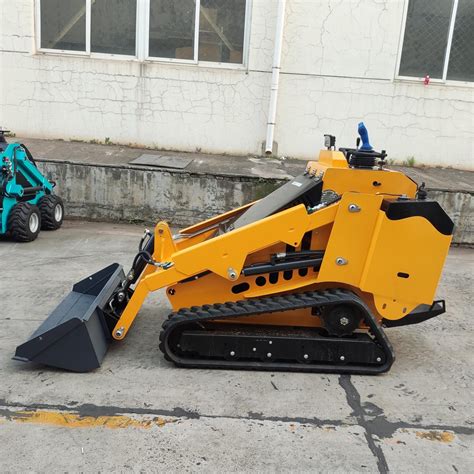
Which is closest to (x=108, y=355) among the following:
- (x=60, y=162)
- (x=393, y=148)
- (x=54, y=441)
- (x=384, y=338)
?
(x=54, y=441)

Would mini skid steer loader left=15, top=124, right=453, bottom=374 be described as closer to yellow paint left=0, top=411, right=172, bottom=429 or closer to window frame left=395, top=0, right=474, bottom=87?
yellow paint left=0, top=411, right=172, bottom=429

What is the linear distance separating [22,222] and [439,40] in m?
7.76

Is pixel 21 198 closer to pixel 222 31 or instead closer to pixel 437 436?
pixel 222 31

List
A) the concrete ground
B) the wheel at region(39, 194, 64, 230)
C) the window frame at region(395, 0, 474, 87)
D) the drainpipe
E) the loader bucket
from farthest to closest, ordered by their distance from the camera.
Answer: the window frame at region(395, 0, 474, 87), the drainpipe, the wheel at region(39, 194, 64, 230), the loader bucket, the concrete ground

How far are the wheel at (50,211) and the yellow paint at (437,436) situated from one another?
5783 millimetres

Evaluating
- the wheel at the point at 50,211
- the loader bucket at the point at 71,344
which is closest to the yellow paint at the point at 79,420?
the loader bucket at the point at 71,344

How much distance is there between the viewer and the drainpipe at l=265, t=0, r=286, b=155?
8820 mm

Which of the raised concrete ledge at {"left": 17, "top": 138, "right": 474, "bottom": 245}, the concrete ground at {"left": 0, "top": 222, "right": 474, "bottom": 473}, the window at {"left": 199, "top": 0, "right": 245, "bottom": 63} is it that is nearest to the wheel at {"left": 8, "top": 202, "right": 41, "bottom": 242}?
the raised concrete ledge at {"left": 17, "top": 138, "right": 474, "bottom": 245}

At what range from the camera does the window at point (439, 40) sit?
9.12 m

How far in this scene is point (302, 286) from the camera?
3629mm

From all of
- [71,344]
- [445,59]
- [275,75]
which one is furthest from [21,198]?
[445,59]

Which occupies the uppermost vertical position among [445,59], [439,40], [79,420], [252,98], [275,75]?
[439,40]

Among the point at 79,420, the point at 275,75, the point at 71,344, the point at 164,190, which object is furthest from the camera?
the point at 275,75

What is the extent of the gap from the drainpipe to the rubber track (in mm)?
6117
